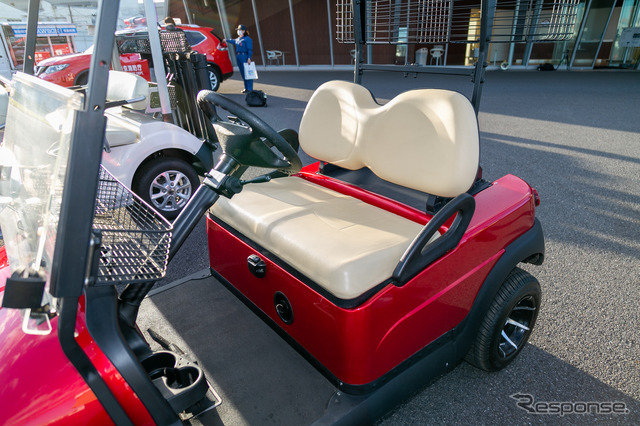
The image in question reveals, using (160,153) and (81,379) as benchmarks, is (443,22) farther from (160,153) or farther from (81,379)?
(160,153)

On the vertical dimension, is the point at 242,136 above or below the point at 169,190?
above

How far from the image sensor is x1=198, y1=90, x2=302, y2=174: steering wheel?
5.37 feet

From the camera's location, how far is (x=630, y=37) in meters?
13.1

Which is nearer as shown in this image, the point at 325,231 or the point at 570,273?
the point at 325,231

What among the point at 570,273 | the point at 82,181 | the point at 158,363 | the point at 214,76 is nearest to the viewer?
the point at 82,181

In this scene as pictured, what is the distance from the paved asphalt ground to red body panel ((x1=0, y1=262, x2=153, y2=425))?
1.12 meters

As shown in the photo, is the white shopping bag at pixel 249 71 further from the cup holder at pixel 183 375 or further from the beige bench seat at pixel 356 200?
→ the cup holder at pixel 183 375

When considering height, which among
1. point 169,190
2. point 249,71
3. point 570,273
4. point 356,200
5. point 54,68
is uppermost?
point 54,68

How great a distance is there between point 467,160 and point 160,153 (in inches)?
106

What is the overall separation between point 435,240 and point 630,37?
16024 millimetres

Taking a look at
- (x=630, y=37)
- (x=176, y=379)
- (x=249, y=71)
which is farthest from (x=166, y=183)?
(x=630, y=37)

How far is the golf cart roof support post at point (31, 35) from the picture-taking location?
5.00 ft

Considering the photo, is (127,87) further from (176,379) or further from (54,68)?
(54,68)

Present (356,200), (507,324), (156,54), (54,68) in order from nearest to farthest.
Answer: (507,324) → (356,200) → (156,54) → (54,68)
